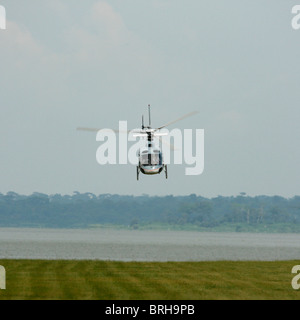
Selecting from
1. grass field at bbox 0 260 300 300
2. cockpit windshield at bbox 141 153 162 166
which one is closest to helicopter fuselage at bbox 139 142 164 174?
cockpit windshield at bbox 141 153 162 166

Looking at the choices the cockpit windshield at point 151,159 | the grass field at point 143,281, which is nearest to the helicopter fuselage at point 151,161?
the cockpit windshield at point 151,159

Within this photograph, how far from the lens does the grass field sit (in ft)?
143

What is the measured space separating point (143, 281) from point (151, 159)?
918 cm

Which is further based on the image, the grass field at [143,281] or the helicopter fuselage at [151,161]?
the helicopter fuselage at [151,161]

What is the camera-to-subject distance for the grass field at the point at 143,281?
143 ft

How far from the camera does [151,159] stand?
55.4m

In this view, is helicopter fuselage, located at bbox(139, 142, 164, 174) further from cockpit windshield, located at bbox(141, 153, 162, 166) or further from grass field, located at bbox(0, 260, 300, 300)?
grass field, located at bbox(0, 260, 300, 300)

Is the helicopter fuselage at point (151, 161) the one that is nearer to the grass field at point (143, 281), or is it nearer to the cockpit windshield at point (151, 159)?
the cockpit windshield at point (151, 159)

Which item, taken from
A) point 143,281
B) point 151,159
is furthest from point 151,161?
point 143,281

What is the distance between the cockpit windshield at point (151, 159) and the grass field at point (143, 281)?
8.13 metres

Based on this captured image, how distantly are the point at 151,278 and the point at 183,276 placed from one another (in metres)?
3.25

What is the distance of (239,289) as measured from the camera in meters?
47.4

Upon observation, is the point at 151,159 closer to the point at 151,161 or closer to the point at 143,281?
the point at 151,161
